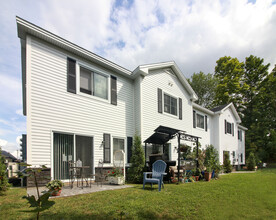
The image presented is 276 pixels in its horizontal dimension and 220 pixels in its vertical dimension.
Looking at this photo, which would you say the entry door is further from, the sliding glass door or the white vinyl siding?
the white vinyl siding

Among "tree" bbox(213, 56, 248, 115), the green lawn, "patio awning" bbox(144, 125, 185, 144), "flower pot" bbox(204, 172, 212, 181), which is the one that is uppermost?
"tree" bbox(213, 56, 248, 115)

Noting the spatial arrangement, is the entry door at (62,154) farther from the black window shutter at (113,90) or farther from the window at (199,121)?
the window at (199,121)

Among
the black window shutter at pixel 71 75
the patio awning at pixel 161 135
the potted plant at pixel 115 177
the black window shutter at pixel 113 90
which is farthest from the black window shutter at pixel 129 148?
the black window shutter at pixel 71 75

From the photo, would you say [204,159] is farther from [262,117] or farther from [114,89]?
[262,117]

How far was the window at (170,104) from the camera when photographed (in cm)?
1266

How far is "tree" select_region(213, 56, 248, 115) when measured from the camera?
28436 millimetres

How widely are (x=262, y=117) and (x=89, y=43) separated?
2708cm

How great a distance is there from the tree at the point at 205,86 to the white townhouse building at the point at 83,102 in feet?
68.4

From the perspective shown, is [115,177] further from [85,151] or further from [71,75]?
[71,75]

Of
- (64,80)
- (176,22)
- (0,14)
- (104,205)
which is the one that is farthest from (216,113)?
(0,14)

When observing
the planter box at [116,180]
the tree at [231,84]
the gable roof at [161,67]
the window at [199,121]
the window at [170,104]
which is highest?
the tree at [231,84]

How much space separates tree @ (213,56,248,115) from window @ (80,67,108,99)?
77.0 ft

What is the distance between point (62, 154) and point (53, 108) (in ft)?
6.11

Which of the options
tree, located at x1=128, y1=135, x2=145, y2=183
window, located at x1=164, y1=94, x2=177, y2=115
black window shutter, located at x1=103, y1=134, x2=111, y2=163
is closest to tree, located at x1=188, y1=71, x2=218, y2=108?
window, located at x1=164, y1=94, x2=177, y2=115
